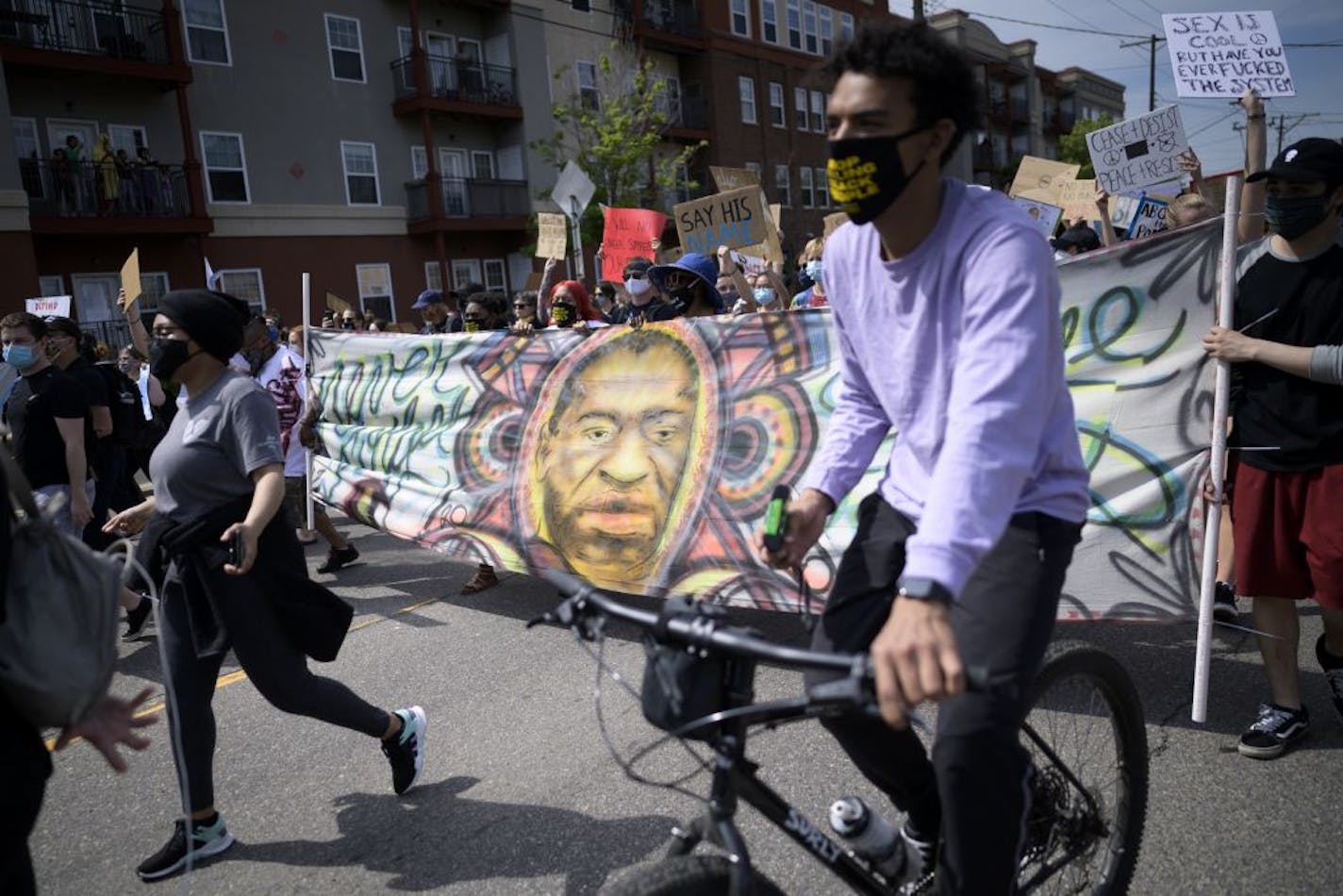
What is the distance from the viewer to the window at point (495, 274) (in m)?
27.0

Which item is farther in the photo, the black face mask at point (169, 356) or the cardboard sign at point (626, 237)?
the cardboard sign at point (626, 237)

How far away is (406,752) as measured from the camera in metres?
3.65

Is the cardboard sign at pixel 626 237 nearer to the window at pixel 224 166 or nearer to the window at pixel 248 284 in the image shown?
the window at pixel 248 284

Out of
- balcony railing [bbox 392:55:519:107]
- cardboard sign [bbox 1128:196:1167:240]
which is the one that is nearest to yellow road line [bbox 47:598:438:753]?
cardboard sign [bbox 1128:196:1167:240]

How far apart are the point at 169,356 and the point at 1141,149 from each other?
5.44 metres

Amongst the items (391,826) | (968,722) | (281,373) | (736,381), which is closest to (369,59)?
(281,373)

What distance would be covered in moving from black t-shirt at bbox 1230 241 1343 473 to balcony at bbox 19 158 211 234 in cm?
2094

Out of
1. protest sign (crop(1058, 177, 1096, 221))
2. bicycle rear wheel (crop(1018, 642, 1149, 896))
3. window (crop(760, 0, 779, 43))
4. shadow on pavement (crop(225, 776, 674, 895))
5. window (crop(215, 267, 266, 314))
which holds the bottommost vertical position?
shadow on pavement (crop(225, 776, 674, 895))

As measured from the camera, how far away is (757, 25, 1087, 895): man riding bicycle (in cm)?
173

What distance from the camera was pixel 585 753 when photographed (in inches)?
152

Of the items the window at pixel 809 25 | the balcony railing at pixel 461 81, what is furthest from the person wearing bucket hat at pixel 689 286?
the window at pixel 809 25

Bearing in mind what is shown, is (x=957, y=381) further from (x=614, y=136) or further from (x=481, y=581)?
(x=614, y=136)

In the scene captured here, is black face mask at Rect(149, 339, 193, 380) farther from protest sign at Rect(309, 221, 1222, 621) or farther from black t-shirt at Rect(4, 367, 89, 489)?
black t-shirt at Rect(4, 367, 89, 489)

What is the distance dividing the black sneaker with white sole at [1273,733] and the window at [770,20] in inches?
1426
